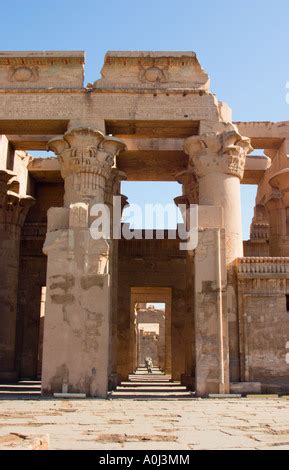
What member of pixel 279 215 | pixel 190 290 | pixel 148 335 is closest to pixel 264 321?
pixel 190 290

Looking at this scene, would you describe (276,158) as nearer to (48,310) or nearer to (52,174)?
(52,174)

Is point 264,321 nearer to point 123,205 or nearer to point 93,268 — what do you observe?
point 93,268

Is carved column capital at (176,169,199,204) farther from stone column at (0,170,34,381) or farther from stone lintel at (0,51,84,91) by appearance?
stone column at (0,170,34,381)

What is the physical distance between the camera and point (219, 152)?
39.8ft

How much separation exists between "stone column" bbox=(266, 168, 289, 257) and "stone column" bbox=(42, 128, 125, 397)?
19.8 feet

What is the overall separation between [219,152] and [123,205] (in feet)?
14.6

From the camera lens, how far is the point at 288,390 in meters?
11.0

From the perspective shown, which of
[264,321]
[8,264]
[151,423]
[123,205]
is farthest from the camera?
[123,205]

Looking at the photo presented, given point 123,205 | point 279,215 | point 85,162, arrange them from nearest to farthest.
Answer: point 85,162
point 123,205
point 279,215

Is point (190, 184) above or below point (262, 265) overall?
above

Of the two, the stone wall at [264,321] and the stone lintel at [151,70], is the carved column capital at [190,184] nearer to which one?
the stone lintel at [151,70]

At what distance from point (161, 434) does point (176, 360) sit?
490 inches

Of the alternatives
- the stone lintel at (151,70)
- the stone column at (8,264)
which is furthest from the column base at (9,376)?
the stone lintel at (151,70)
